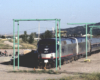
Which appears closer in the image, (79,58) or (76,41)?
(76,41)

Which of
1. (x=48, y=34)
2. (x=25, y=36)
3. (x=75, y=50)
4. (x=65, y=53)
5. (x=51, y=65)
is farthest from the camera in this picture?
(x=25, y=36)

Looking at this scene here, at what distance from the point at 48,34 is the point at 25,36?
17122mm

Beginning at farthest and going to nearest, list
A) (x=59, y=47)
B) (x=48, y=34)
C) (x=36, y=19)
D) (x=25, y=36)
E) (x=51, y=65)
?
1. (x=25, y=36)
2. (x=48, y=34)
3. (x=51, y=65)
4. (x=59, y=47)
5. (x=36, y=19)

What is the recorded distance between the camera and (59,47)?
24000 mm

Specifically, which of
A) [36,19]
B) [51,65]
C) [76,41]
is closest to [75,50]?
Answer: [76,41]

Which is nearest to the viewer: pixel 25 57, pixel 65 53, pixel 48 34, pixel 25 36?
pixel 65 53

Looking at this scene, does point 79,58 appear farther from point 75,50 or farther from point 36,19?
point 36,19

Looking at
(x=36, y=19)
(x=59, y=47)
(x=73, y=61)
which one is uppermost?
(x=36, y=19)

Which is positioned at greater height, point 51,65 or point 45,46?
point 45,46

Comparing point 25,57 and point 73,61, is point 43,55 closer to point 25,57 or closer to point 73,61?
point 73,61

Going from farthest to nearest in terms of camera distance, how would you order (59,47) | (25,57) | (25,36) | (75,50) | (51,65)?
(25,36) → (25,57) → (75,50) → (51,65) → (59,47)

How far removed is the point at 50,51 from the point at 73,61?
342 inches

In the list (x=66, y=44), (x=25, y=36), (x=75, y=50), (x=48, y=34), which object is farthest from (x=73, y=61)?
(x=25, y=36)

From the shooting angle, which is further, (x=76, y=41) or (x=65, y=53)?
(x=76, y=41)
